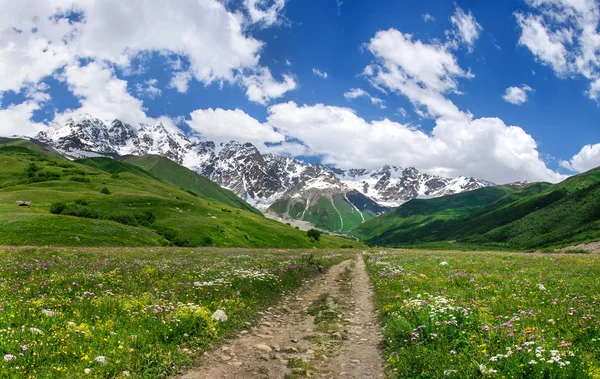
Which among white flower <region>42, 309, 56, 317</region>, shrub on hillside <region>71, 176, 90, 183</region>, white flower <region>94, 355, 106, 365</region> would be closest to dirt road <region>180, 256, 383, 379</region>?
white flower <region>94, 355, 106, 365</region>

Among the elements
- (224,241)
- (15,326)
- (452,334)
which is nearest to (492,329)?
(452,334)

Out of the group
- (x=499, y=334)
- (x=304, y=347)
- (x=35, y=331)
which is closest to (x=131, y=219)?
(x=35, y=331)

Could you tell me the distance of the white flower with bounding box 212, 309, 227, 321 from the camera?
12.7 meters

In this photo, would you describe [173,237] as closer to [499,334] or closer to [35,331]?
[35,331]

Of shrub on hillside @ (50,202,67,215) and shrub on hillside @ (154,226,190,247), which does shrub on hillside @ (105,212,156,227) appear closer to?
shrub on hillside @ (154,226,190,247)

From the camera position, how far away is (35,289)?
13359mm

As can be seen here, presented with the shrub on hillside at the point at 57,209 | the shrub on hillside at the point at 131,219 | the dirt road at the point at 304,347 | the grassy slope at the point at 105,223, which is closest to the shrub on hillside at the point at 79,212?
the shrub on hillside at the point at 57,209

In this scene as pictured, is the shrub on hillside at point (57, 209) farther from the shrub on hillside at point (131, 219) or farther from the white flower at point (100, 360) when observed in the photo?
the white flower at point (100, 360)

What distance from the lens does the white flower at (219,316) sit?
12706mm

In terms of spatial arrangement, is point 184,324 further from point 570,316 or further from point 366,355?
point 570,316

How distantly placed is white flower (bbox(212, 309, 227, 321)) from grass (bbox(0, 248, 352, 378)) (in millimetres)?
154

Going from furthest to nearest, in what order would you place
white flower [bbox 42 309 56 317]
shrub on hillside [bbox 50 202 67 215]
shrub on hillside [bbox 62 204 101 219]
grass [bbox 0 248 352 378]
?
shrub on hillside [bbox 50 202 67 215] < shrub on hillside [bbox 62 204 101 219] < white flower [bbox 42 309 56 317] < grass [bbox 0 248 352 378]

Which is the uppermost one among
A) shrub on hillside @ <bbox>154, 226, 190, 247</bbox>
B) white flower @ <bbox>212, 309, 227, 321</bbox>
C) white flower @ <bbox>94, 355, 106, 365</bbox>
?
white flower @ <bbox>94, 355, 106, 365</bbox>

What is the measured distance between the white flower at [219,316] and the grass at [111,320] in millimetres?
154
